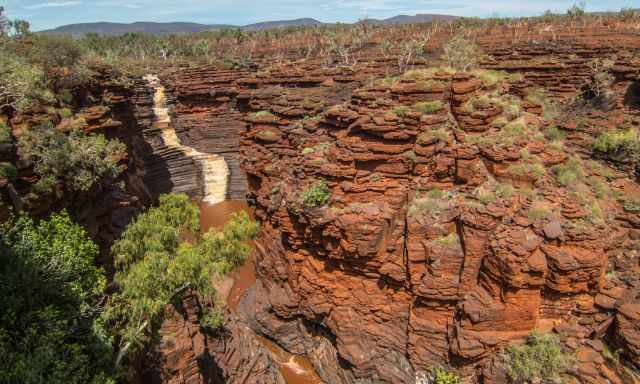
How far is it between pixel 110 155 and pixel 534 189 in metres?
18.9

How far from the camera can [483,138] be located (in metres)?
14.8

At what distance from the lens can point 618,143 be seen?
58.3 ft

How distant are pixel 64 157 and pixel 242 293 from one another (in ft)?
40.1

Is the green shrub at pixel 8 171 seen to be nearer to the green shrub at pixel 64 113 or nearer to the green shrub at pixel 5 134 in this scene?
the green shrub at pixel 5 134

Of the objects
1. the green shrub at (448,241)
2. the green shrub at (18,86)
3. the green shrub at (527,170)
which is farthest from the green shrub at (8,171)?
the green shrub at (527,170)

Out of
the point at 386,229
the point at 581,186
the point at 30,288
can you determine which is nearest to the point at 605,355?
the point at 581,186

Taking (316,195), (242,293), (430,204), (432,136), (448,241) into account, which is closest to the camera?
(448,241)

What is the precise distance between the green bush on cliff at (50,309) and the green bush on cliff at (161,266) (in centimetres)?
64

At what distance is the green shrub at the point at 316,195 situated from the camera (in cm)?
1554

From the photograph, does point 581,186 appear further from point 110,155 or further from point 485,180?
point 110,155

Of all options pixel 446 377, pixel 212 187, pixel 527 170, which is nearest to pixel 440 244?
pixel 527 170

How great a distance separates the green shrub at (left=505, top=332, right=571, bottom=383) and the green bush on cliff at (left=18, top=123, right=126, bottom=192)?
1797 cm

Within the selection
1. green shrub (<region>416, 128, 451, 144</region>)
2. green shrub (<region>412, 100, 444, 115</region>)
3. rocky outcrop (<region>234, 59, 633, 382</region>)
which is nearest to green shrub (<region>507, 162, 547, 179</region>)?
rocky outcrop (<region>234, 59, 633, 382</region>)

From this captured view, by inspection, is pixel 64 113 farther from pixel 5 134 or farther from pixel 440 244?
pixel 440 244
